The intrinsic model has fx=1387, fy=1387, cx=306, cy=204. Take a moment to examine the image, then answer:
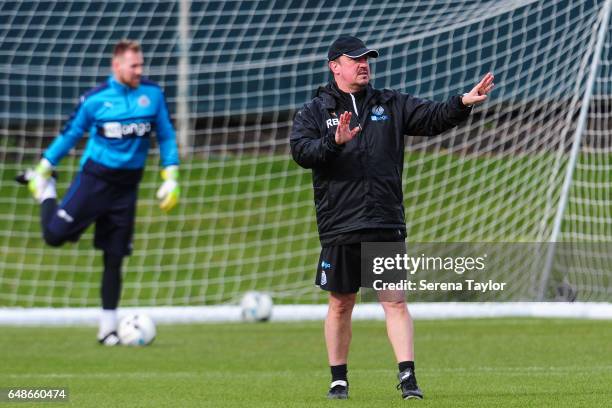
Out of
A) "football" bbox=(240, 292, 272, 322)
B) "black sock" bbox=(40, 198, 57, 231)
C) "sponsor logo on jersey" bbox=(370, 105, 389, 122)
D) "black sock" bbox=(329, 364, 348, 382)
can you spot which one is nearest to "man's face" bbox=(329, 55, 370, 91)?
"sponsor logo on jersey" bbox=(370, 105, 389, 122)

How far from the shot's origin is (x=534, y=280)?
12.8 meters

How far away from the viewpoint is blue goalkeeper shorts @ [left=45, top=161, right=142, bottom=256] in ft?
34.1

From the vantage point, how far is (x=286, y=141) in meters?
15.5

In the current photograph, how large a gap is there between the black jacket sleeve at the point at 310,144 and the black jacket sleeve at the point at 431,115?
44cm

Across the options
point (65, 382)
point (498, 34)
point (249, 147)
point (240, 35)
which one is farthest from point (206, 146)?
point (65, 382)

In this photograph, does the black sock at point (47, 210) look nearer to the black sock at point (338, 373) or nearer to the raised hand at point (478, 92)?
the black sock at point (338, 373)

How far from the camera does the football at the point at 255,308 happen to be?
12.3 metres

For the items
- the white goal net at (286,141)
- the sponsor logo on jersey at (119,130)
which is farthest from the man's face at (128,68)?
the white goal net at (286,141)

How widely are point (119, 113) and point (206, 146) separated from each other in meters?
4.91

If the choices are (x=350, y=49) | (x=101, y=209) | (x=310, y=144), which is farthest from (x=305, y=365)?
(x=350, y=49)

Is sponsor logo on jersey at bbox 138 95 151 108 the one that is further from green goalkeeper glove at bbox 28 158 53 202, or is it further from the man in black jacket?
the man in black jacket

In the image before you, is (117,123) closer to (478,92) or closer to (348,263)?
(348,263)

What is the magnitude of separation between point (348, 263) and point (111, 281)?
4178 mm

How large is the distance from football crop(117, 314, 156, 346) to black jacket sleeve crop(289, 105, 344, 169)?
154 inches
